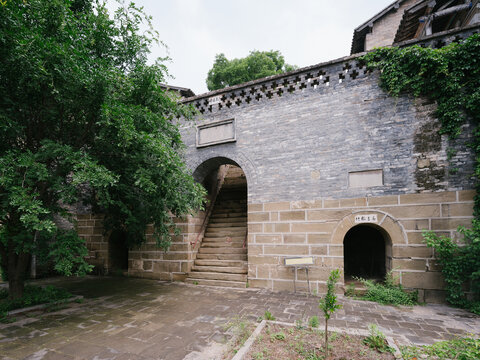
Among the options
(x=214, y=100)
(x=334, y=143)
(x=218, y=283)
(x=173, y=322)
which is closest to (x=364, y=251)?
(x=334, y=143)

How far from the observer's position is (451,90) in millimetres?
5395

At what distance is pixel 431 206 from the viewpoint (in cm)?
543

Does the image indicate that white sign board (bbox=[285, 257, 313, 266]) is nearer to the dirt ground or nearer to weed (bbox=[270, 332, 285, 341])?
the dirt ground

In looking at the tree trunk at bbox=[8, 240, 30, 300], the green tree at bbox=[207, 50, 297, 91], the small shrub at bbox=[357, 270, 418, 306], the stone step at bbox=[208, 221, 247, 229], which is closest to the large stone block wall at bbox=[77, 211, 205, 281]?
the stone step at bbox=[208, 221, 247, 229]

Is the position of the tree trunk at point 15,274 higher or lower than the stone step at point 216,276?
higher

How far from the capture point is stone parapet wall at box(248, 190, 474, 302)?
5.31 metres

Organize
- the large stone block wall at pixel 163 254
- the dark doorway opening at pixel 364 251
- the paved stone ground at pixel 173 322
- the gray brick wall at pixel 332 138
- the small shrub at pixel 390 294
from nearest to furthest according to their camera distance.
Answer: the paved stone ground at pixel 173 322 < the small shrub at pixel 390 294 < the gray brick wall at pixel 332 138 < the large stone block wall at pixel 163 254 < the dark doorway opening at pixel 364 251

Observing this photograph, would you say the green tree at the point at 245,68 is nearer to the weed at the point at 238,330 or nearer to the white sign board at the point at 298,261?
the white sign board at the point at 298,261

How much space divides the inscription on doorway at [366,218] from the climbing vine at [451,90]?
1044 mm

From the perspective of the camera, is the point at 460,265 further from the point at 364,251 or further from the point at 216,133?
the point at 216,133

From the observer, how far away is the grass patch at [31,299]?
193 inches

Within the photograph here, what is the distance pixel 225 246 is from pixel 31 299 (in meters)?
5.05

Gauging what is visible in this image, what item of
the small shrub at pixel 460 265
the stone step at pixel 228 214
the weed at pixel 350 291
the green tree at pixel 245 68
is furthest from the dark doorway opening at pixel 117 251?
the green tree at pixel 245 68

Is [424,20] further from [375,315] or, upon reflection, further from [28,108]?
[28,108]
